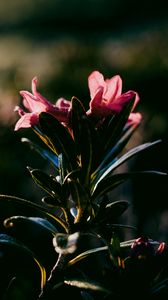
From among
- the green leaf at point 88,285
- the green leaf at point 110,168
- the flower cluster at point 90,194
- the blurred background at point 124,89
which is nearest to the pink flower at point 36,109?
the flower cluster at point 90,194

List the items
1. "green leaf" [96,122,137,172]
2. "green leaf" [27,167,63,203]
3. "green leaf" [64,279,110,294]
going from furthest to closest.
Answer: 1. "green leaf" [96,122,137,172]
2. "green leaf" [27,167,63,203]
3. "green leaf" [64,279,110,294]

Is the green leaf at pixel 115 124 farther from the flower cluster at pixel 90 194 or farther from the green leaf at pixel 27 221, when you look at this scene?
the green leaf at pixel 27 221

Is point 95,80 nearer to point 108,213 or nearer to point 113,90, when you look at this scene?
point 113,90

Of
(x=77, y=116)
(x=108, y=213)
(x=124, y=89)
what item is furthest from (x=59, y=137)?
(x=124, y=89)

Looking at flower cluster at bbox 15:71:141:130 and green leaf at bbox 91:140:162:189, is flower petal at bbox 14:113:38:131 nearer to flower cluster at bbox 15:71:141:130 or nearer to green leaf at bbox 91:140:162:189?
flower cluster at bbox 15:71:141:130

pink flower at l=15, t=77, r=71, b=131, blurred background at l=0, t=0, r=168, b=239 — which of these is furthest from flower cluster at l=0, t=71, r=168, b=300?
blurred background at l=0, t=0, r=168, b=239

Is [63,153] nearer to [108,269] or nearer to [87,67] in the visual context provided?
[108,269]

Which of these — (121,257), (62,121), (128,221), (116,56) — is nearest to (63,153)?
(62,121)
